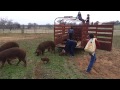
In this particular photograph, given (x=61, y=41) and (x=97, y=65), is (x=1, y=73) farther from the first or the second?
(x=61, y=41)

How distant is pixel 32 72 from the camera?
8.23 m

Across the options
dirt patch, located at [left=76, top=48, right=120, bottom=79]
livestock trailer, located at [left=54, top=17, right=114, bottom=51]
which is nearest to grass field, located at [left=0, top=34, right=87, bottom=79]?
dirt patch, located at [left=76, top=48, right=120, bottom=79]

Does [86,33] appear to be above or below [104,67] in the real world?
above

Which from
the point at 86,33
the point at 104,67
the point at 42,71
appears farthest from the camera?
the point at 86,33

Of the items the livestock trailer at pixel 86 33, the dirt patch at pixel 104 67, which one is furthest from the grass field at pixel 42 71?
the livestock trailer at pixel 86 33

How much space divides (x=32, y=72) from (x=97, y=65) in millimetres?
3217

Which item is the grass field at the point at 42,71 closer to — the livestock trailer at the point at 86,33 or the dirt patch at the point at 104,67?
the dirt patch at the point at 104,67

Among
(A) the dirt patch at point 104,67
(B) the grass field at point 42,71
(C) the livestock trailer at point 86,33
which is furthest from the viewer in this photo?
(C) the livestock trailer at point 86,33

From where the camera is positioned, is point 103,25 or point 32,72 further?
point 103,25

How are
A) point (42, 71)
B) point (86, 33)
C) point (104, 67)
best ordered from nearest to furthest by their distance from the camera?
point (42, 71), point (104, 67), point (86, 33)

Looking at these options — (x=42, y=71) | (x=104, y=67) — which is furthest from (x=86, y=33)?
(x=42, y=71)

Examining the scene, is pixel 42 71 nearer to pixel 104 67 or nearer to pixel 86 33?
pixel 104 67

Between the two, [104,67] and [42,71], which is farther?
[104,67]

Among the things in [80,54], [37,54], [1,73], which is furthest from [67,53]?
[1,73]
